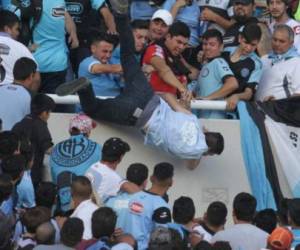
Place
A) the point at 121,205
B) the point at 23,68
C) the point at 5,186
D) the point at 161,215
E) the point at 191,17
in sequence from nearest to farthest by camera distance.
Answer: the point at 5,186 < the point at 161,215 < the point at 121,205 < the point at 23,68 < the point at 191,17

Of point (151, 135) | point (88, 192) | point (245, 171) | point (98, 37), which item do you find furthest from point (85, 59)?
point (88, 192)

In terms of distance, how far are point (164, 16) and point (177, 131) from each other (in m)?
1.71

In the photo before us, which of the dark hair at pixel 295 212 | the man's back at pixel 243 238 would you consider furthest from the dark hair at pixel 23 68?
the dark hair at pixel 295 212

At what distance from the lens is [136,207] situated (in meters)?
9.98

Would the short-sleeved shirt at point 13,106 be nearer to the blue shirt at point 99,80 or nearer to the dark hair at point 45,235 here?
the blue shirt at point 99,80

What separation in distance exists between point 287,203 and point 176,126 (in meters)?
1.80

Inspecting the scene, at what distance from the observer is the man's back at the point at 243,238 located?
374 inches

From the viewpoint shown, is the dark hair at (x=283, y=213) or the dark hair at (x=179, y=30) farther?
the dark hair at (x=179, y=30)

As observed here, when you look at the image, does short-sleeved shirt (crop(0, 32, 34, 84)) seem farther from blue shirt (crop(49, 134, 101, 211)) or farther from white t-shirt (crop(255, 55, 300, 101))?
white t-shirt (crop(255, 55, 300, 101))

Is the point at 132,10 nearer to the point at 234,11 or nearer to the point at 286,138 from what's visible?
the point at 234,11

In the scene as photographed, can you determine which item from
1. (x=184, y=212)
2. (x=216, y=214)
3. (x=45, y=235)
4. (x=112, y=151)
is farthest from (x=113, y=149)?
(x=45, y=235)

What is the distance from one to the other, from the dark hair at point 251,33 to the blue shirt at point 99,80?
1.33m

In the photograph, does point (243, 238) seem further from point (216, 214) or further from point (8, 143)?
point (8, 143)

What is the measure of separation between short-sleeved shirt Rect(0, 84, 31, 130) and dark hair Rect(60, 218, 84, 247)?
2.47 meters
